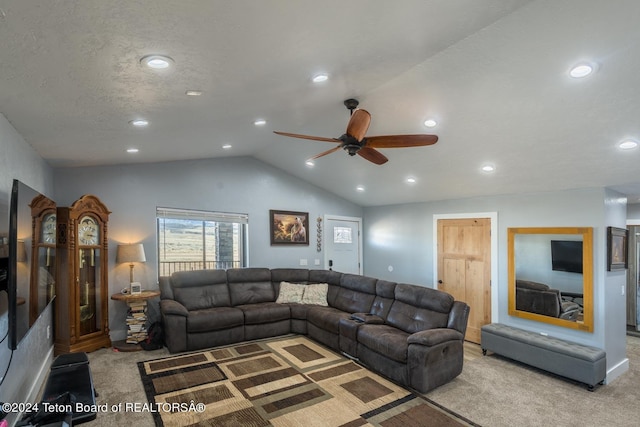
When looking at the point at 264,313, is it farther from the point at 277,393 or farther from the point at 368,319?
the point at 277,393

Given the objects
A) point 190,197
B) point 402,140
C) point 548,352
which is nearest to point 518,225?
point 548,352

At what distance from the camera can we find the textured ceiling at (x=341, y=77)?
155cm

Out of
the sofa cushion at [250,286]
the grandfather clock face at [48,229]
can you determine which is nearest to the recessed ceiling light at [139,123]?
the grandfather clock face at [48,229]

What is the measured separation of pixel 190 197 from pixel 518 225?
5.16m

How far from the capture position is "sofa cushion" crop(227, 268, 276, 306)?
18.5 feet

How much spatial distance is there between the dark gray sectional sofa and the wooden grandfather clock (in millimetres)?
836

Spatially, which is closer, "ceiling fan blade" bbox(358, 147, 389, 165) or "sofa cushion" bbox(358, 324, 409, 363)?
"ceiling fan blade" bbox(358, 147, 389, 165)

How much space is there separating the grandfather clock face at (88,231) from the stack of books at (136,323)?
40.0 inches

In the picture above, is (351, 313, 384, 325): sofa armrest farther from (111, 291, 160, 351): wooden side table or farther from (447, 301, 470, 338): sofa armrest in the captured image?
(111, 291, 160, 351): wooden side table

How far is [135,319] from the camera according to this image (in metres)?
4.70

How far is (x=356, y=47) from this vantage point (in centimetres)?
218

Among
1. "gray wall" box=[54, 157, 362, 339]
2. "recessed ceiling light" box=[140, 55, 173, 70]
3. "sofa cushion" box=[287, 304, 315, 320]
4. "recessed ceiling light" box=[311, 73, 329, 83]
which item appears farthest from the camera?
"sofa cushion" box=[287, 304, 315, 320]

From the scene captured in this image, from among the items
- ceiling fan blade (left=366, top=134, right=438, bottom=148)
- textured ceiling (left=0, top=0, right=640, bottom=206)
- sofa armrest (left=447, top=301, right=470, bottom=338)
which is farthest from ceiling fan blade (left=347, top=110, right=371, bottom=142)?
sofa armrest (left=447, top=301, right=470, bottom=338)

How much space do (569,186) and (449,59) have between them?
285 cm
